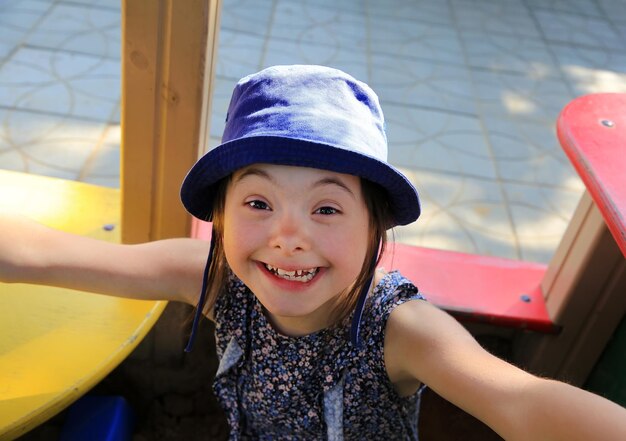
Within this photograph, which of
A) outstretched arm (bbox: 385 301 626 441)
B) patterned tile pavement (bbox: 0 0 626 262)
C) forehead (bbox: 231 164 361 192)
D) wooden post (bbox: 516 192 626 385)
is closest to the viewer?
outstretched arm (bbox: 385 301 626 441)

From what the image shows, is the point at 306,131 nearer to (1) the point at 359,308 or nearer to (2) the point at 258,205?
(2) the point at 258,205

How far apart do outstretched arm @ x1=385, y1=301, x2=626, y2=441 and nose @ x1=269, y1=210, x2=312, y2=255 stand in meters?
0.24

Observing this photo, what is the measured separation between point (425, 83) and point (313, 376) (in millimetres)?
1953

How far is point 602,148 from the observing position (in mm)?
1176

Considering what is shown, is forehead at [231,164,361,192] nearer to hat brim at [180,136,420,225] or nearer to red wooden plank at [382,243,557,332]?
hat brim at [180,136,420,225]

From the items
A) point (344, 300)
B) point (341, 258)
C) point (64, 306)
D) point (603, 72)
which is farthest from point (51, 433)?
point (603, 72)

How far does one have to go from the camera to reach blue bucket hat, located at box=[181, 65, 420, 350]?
843 millimetres

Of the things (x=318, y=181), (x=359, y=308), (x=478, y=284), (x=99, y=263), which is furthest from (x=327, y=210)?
(x=478, y=284)

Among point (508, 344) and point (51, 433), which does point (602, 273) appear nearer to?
point (508, 344)

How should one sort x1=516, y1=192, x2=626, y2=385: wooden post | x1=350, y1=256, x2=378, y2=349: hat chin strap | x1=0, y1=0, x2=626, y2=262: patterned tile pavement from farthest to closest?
x1=0, y1=0, x2=626, y2=262: patterned tile pavement < x1=516, y1=192, x2=626, y2=385: wooden post < x1=350, y1=256, x2=378, y2=349: hat chin strap

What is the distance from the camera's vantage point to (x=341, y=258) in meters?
0.92

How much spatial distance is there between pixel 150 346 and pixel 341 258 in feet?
2.56

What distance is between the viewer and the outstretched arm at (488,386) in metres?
0.78

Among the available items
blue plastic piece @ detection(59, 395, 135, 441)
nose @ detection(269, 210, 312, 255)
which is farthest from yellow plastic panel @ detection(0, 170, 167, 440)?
nose @ detection(269, 210, 312, 255)
